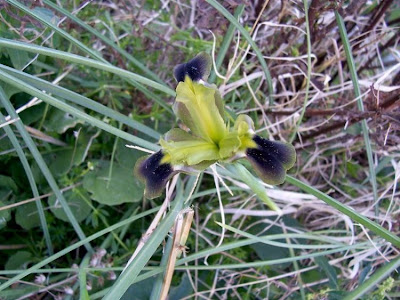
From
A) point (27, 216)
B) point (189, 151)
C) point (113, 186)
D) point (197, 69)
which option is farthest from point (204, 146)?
point (27, 216)

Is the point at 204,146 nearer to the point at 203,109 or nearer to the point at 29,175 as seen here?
the point at 203,109

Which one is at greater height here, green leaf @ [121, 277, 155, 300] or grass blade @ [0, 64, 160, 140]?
grass blade @ [0, 64, 160, 140]

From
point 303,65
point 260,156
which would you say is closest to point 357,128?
point 303,65

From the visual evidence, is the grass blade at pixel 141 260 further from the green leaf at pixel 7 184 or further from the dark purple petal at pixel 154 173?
the green leaf at pixel 7 184

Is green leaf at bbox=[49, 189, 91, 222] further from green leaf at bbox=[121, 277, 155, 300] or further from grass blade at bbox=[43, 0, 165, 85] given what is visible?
grass blade at bbox=[43, 0, 165, 85]

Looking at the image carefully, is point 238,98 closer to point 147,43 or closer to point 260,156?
point 147,43

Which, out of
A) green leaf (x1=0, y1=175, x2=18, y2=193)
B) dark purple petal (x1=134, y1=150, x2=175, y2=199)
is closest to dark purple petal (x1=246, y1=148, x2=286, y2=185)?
dark purple petal (x1=134, y1=150, x2=175, y2=199)
